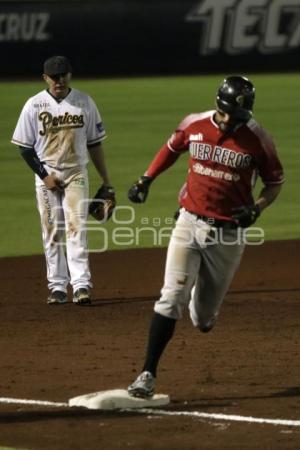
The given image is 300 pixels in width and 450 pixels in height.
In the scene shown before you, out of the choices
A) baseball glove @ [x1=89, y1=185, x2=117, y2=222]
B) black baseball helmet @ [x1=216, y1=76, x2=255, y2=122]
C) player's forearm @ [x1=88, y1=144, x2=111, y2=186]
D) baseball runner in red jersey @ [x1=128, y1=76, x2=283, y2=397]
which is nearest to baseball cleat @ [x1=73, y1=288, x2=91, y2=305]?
baseball glove @ [x1=89, y1=185, x2=117, y2=222]

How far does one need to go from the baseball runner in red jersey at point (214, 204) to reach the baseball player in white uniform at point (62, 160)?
116 inches

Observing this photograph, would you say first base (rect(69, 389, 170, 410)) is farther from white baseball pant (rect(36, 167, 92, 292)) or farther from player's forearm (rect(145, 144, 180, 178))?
white baseball pant (rect(36, 167, 92, 292))

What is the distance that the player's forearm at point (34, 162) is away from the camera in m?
11.0

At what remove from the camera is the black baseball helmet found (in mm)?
7938

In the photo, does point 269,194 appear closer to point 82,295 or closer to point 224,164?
point 224,164

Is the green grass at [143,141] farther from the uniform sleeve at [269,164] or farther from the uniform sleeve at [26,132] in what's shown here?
the uniform sleeve at [269,164]

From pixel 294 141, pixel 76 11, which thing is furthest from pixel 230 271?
pixel 76 11

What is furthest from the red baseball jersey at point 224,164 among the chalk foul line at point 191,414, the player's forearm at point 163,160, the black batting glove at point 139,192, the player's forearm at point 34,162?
the player's forearm at point 34,162

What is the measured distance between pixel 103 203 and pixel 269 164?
136 inches

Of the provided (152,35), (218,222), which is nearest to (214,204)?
(218,222)

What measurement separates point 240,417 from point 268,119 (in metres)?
17.8

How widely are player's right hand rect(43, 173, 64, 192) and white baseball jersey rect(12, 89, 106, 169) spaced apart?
113mm

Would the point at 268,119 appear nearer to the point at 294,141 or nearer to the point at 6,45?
the point at 294,141

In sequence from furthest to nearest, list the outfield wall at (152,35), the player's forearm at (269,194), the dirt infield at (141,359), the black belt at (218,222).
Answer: the outfield wall at (152,35)
the player's forearm at (269,194)
the black belt at (218,222)
the dirt infield at (141,359)
